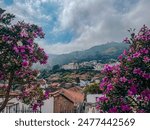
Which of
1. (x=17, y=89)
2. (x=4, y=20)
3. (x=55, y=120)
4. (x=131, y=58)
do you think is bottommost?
(x=55, y=120)

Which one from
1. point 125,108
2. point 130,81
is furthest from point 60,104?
point 130,81

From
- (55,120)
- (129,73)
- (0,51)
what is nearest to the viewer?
(55,120)

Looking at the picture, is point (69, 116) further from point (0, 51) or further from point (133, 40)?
point (133, 40)

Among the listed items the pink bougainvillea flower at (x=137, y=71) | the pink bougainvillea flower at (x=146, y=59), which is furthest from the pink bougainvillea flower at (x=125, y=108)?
the pink bougainvillea flower at (x=146, y=59)

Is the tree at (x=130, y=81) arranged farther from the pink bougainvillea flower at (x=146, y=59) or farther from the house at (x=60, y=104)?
the house at (x=60, y=104)

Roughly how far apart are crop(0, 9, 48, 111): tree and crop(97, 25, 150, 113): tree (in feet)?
4.29

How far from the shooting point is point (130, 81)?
266 inches

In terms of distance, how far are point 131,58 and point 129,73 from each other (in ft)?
1.00

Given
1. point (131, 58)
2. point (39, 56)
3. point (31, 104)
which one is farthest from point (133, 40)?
point (31, 104)

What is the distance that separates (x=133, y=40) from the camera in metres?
7.42

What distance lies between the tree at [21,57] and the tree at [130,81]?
1308mm

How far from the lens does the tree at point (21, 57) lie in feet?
21.1

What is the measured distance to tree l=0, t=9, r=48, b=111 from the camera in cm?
643

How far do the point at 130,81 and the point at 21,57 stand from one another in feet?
6.77
